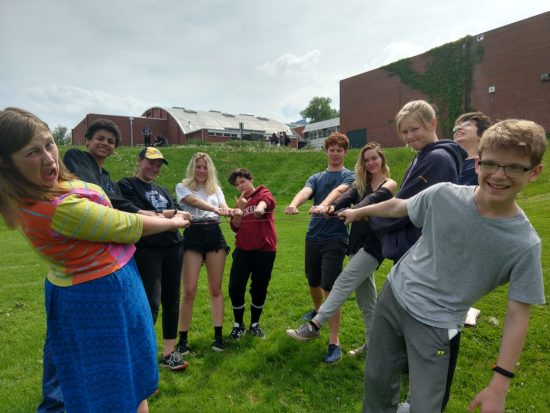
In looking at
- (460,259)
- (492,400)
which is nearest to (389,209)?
(460,259)

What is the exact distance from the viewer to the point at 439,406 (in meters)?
2.02

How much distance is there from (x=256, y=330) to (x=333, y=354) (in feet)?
3.66

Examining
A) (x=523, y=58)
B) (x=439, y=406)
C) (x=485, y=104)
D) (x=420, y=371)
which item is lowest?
(x=439, y=406)

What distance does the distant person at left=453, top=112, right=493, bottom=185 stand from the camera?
3781 millimetres

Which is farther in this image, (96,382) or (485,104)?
(485,104)

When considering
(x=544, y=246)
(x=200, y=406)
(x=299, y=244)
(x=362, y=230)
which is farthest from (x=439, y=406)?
(x=299, y=244)

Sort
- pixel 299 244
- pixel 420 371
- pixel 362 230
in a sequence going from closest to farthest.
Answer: pixel 420 371
pixel 362 230
pixel 299 244

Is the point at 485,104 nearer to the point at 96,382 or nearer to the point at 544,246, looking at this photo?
the point at 544,246

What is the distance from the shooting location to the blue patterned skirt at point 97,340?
1925 mm

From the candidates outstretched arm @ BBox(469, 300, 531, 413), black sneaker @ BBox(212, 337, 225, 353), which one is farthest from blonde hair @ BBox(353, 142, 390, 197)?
black sneaker @ BBox(212, 337, 225, 353)

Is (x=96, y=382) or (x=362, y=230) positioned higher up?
(x=362, y=230)

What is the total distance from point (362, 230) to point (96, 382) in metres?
2.66

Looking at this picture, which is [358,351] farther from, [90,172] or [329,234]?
[90,172]

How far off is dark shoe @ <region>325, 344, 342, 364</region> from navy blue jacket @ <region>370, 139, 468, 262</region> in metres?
1.63
